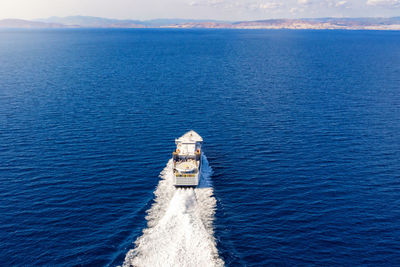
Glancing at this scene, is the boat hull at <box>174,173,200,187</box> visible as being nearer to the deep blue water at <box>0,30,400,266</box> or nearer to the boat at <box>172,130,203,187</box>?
the boat at <box>172,130,203,187</box>

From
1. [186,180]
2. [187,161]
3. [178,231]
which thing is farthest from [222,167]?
[178,231]

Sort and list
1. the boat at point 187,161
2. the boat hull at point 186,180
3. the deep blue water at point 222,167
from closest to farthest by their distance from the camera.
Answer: the deep blue water at point 222,167 → the boat hull at point 186,180 → the boat at point 187,161

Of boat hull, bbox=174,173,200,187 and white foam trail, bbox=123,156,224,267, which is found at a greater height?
boat hull, bbox=174,173,200,187

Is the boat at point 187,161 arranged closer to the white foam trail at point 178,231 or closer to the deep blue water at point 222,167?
the white foam trail at point 178,231

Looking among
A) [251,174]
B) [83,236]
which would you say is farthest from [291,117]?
[83,236]

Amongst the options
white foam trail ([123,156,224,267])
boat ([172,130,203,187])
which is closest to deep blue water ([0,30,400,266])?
white foam trail ([123,156,224,267])

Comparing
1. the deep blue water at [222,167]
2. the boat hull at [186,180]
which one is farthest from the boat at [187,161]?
the deep blue water at [222,167]

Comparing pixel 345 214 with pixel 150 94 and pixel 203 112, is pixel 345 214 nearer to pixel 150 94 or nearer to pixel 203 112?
pixel 203 112
